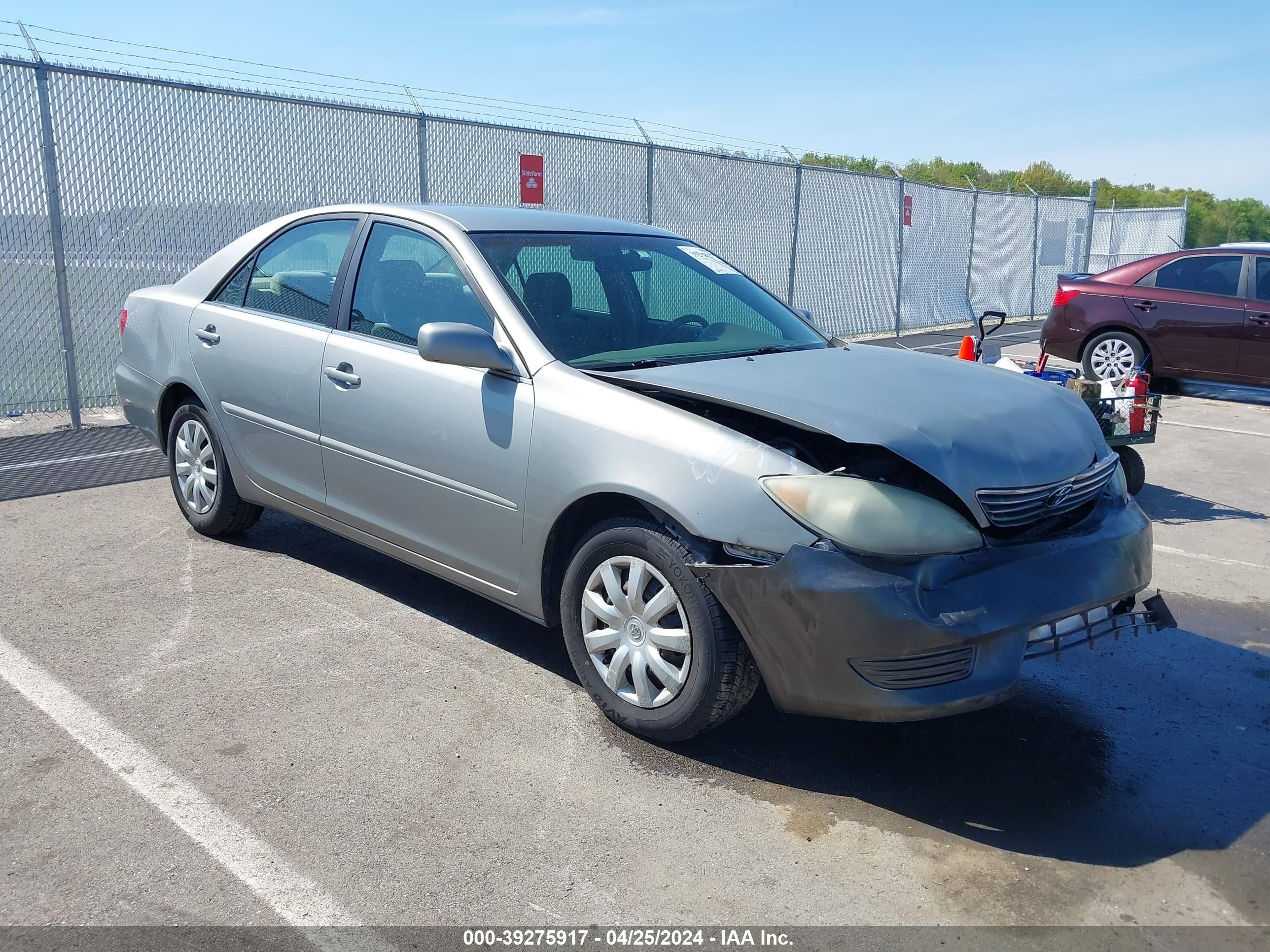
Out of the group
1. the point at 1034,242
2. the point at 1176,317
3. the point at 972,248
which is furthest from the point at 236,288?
the point at 1034,242

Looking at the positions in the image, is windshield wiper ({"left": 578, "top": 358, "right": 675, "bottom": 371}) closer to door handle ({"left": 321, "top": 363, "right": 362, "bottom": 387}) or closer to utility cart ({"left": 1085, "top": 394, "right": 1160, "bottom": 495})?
door handle ({"left": 321, "top": 363, "right": 362, "bottom": 387})

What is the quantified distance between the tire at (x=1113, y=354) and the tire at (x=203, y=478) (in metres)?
9.32

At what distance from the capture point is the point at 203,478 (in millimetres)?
5527

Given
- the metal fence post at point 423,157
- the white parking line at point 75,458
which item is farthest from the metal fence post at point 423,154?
the white parking line at point 75,458

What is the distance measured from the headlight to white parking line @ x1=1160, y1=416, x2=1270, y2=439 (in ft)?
26.5

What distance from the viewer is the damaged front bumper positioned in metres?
3.04

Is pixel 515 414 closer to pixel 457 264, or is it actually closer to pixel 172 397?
pixel 457 264

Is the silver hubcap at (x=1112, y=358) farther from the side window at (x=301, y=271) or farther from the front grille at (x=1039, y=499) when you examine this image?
the side window at (x=301, y=271)

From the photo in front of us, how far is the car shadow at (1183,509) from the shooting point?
682cm

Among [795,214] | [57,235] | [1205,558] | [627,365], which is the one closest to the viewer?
[627,365]

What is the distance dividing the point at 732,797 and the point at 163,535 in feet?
12.4

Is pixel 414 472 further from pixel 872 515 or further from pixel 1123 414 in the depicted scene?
pixel 1123 414

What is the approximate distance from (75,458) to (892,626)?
6.37 meters

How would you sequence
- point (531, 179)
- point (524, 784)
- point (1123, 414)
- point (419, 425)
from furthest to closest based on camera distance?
1. point (531, 179)
2. point (1123, 414)
3. point (419, 425)
4. point (524, 784)
